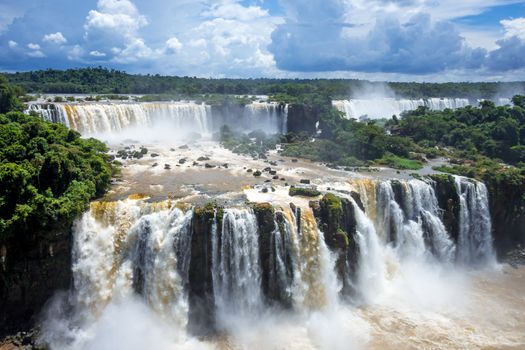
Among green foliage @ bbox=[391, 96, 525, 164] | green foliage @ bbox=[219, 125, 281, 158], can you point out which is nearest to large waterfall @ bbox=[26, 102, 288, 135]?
green foliage @ bbox=[219, 125, 281, 158]

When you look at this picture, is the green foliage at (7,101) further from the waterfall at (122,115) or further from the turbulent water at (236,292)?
the turbulent water at (236,292)

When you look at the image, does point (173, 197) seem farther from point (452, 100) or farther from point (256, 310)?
point (452, 100)

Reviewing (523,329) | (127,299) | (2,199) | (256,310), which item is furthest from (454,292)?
(2,199)

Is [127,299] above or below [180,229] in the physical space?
Result: below

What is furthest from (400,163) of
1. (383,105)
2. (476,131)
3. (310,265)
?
(383,105)

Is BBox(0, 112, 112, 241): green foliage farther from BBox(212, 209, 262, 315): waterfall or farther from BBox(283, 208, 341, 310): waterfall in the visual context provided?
BBox(283, 208, 341, 310): waterfall

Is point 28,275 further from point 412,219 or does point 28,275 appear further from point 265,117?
point 265,117

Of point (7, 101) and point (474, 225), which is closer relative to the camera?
point (474, 225)
